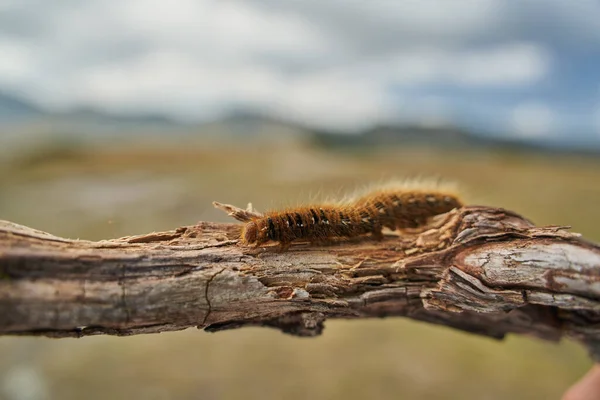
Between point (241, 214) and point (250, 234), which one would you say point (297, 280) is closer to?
point (250, 234)

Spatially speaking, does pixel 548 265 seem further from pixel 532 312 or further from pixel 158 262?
pixel 158 262

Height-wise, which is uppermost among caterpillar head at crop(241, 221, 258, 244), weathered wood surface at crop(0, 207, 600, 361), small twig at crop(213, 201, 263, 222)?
small twig at crop(213, 201, 263, 222)

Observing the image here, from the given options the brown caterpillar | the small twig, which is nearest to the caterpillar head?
the brown caterpillar

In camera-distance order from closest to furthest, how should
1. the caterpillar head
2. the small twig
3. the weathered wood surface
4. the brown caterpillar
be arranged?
the weathered wood surface, the caterpillar head, the brown caterpillar, the small twig

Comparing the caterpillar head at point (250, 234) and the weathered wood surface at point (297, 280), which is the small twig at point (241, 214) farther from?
the caterpillar head at point (250, 234)

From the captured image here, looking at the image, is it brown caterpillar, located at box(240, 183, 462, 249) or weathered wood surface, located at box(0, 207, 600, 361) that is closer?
weathered wood surface, located at box(0, 207, 600, 361)

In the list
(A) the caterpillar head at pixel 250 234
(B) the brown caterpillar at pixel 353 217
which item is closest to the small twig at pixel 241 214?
(B) the brown caterpillar at pixel 353 217

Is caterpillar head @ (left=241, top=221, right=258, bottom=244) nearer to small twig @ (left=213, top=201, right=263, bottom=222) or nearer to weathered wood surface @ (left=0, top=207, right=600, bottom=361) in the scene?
weathered wood surface @ (left=0, top=207, right=600, bottom=361)

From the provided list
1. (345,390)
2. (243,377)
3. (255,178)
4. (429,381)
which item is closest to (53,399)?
(243,377)
